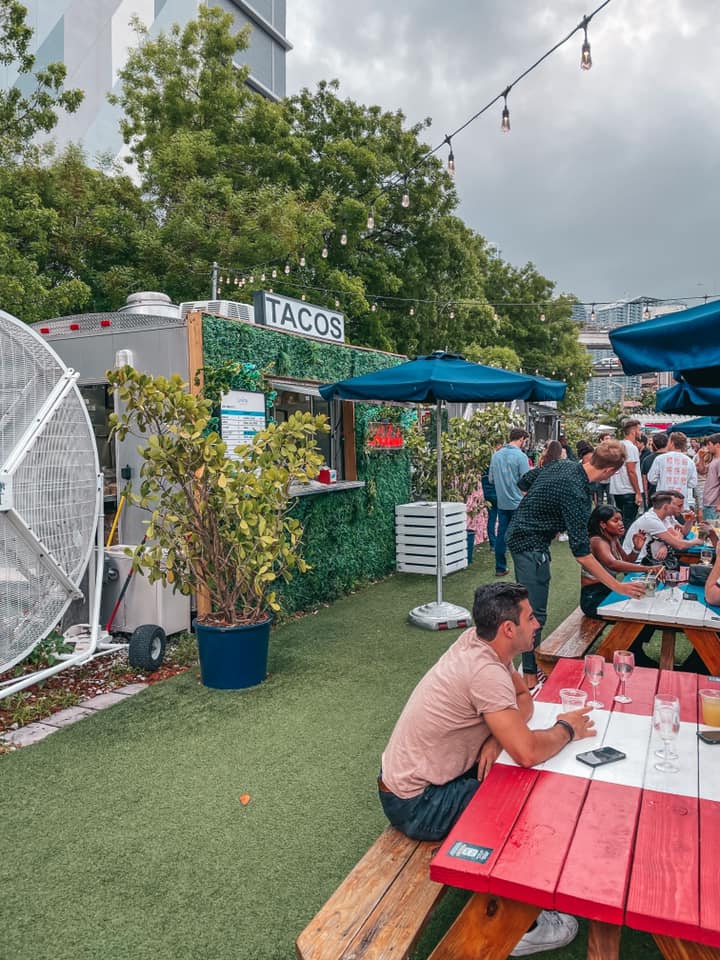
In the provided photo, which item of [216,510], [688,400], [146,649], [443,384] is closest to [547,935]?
[216,510]

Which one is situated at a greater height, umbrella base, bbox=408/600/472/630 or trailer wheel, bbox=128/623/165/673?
trailer wheel, bbox=128/623/165/673

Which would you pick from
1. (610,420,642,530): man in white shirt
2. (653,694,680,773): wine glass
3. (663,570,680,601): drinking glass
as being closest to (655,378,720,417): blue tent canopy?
(663,570,680,601): drinking glass

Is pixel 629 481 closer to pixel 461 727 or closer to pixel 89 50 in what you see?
pixel 461 727

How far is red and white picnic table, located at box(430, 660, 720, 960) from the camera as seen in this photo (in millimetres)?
1551

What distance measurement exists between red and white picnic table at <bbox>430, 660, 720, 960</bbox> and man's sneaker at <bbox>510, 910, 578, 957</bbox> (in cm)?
59

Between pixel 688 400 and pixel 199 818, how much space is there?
5188 mm

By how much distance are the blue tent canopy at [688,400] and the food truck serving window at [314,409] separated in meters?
3.21

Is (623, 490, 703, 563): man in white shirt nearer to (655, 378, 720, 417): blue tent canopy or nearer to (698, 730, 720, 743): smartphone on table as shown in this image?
(655, 378, 720, 417): blue tent canopy

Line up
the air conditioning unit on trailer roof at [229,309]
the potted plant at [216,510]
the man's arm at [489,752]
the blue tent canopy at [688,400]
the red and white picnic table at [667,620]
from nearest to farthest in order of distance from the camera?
1. the man's arm at [489,752]
2. the red and white picnic table at [667,620]
3. the potted plant at [216,510]
4. the blue tent canopy at [688,400]
5. the air conditioning unit on trailer roof at [229,309]

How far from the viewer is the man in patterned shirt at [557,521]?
4.22m

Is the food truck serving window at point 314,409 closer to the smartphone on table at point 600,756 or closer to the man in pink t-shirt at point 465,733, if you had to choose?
the man in pink t-shirt at point 465,733

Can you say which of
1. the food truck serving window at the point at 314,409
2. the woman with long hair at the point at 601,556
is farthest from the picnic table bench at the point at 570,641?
the food truck serving window at the point at 314,409

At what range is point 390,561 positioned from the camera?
8.73 m

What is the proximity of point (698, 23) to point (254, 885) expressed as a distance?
6.72 meters
